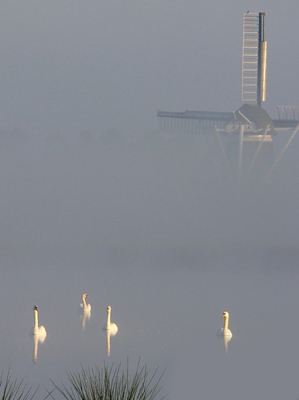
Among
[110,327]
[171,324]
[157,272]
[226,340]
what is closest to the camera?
[226,340]

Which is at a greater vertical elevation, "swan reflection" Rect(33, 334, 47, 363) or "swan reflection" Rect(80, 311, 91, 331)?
"swan reflection" Rect(80, 311, 91, 331)

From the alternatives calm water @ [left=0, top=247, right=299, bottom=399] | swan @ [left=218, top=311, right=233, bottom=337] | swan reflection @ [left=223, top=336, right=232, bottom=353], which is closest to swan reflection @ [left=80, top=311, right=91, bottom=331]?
calm water @ [left=0, top=247, right=299, bottom=399]

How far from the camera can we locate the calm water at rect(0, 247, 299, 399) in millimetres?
24422

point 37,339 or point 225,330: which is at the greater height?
point 225,330

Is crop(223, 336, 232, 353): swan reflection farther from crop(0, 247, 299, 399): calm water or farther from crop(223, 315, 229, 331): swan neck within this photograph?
crop(223, 315, 229, 331): swan neck

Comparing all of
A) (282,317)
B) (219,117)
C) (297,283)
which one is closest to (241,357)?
(282,317)

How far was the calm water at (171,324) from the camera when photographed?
24.4m

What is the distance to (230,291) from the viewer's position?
3897cm

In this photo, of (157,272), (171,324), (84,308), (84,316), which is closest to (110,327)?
(171,324)

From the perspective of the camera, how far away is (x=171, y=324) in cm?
3050

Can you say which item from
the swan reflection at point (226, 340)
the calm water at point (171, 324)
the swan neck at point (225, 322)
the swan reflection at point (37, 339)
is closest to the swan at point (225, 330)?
the swan neck at point (225, 322)

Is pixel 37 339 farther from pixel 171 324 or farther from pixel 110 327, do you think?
pixel 171 324

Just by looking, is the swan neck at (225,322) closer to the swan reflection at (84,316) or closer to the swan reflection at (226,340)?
the swan reflection at (226,340)

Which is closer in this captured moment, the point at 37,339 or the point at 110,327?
the point at 37,339
